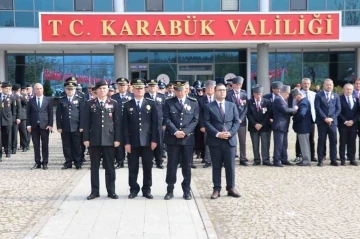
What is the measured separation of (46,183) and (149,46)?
19.2 metres

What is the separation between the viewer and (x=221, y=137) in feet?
27.3

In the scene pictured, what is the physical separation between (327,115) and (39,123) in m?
6.94

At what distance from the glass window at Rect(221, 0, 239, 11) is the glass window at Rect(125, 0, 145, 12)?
4.73m

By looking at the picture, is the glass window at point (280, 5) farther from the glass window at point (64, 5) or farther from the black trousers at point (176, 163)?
the black trousers at point (176, 163)

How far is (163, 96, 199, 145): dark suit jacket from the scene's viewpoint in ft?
27.6

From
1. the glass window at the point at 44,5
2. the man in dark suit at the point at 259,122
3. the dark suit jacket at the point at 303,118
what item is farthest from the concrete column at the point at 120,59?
the dark suit jacket at the point at 303,118

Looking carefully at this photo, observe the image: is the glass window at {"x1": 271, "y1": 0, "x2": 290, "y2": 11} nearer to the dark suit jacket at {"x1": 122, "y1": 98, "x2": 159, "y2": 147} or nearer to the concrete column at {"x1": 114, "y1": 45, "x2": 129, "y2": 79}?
the concrete column at {"x1": 114, "y1": 45, "x2": 129, "y2": 79}

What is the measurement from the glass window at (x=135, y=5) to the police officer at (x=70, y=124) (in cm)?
1750

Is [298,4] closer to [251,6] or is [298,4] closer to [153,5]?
[251,6]

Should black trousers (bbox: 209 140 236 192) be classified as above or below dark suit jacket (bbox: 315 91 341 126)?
below

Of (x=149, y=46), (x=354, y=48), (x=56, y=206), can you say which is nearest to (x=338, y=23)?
(x=354, y=48)

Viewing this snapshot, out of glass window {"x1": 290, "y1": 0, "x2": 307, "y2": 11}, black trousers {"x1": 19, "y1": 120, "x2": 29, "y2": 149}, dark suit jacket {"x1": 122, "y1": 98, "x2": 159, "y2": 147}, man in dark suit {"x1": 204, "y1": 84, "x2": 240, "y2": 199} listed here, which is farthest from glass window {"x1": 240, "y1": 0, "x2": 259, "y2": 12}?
dark suit jacket {"x1": 122, "y1": 98, "x2": 159, "y2": 147}

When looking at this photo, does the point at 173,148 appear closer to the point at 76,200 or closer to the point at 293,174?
the point at 76,200

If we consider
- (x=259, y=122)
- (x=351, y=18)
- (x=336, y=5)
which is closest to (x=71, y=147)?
(x=259, y=122)
